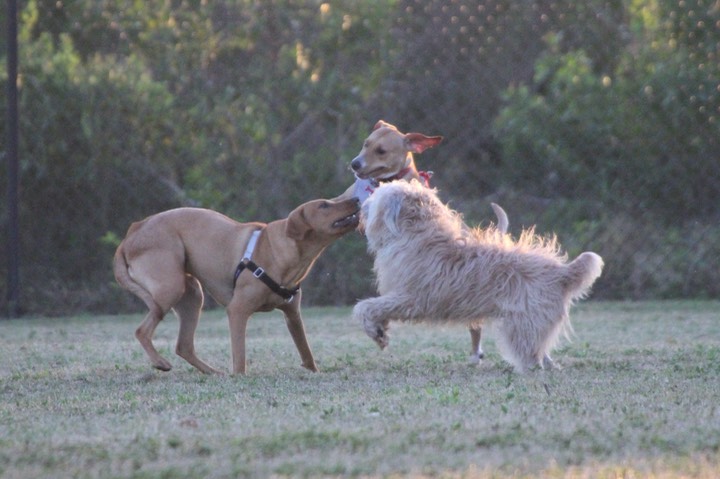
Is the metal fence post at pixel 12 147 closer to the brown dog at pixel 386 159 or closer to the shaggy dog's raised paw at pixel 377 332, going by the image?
the brown dog at pixel 386 159

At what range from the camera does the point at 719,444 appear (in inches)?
119

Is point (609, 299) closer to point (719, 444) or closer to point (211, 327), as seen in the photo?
point (211, 327)

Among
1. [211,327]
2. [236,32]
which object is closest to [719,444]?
[211,327]

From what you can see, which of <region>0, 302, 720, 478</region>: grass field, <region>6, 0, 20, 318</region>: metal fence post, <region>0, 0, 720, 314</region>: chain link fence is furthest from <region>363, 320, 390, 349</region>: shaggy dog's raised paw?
<region>6, 0, 20, 318</region>: metal fence post

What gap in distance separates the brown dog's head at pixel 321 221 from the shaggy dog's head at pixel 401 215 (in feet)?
0.57

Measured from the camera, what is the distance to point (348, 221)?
5492mm

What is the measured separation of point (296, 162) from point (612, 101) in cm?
282

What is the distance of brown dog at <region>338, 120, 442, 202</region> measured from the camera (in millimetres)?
6445

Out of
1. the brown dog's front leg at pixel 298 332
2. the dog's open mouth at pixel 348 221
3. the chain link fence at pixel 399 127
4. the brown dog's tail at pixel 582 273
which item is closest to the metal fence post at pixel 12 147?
the chain link fence at pixel 399 127

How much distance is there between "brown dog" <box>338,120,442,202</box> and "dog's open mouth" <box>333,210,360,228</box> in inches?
32.9

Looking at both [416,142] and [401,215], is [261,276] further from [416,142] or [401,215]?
[416,142]

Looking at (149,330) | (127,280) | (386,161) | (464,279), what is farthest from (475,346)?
(127,280)

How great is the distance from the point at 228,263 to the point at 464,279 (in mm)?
1218

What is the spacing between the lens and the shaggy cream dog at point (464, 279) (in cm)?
500
